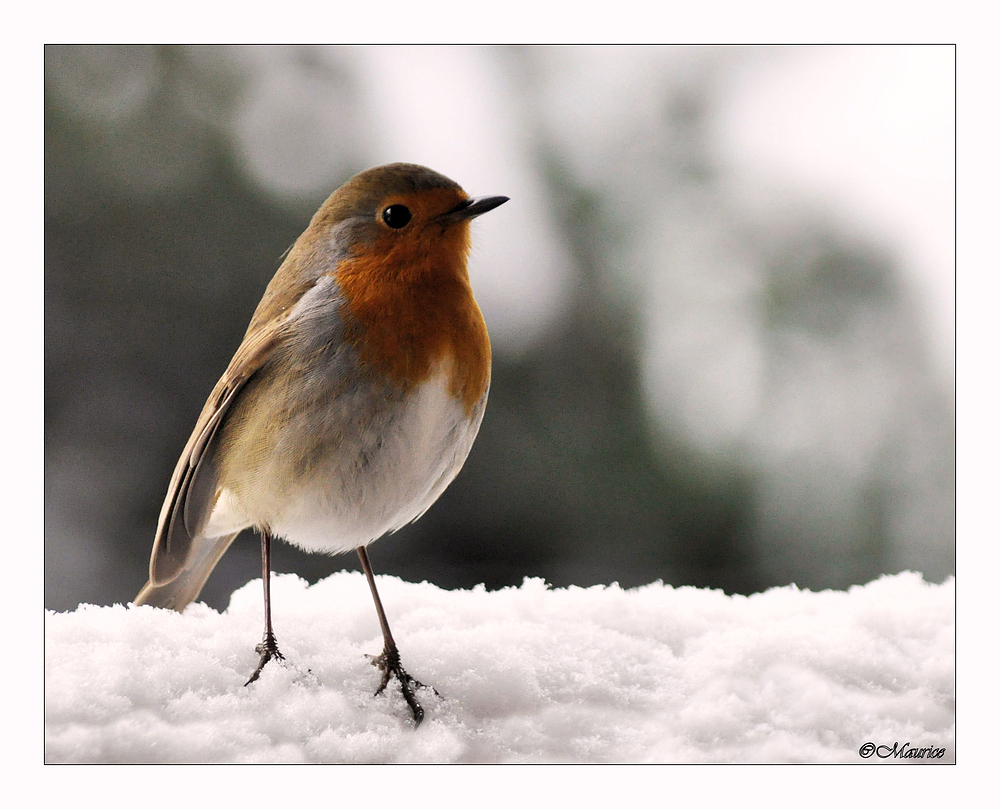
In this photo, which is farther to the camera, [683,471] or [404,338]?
[683,471]

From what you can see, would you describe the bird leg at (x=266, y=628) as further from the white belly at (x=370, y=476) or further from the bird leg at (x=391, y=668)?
the bird leg at (x=391, y=668)

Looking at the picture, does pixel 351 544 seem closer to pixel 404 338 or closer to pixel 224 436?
pixel 224 436

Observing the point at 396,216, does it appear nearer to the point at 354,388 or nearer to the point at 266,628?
the point at 354,388

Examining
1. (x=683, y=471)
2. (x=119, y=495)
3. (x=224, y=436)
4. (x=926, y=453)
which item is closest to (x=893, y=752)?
(x=926, y=453)

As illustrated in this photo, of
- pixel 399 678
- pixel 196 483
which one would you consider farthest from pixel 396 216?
pixel 399 678

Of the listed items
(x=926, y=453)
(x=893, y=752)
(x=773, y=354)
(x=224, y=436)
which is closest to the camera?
(x=224, y=436)
